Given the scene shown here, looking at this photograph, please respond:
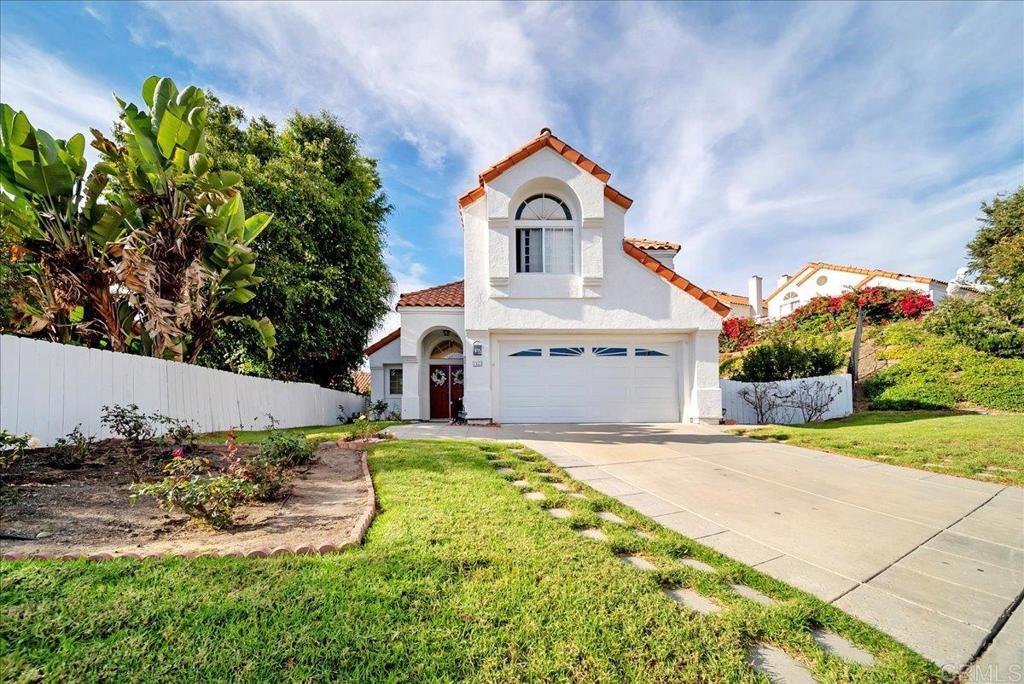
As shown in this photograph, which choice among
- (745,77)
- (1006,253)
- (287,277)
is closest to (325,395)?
(287,277)

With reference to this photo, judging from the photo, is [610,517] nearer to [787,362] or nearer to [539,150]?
[539,150]

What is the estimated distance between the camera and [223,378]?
9477 millimetres

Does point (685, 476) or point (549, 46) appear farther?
point (549, 46)

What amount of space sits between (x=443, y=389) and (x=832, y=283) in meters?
30.6

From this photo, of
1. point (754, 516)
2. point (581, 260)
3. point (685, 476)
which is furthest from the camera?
point (581, 260)

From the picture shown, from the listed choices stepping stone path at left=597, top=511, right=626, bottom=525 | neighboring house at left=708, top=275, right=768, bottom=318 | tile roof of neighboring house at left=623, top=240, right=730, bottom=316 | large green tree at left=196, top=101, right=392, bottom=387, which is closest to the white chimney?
neighboring house at left=708, top=275, right=768, bottom=318

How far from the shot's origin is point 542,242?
1208 centimetres

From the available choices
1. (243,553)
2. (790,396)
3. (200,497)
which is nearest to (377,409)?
(200,497)

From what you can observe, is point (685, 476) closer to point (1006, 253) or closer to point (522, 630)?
point (522, 630)

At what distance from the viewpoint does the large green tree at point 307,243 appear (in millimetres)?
13859

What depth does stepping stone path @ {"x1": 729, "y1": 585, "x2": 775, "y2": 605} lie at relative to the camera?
2760 millimetres

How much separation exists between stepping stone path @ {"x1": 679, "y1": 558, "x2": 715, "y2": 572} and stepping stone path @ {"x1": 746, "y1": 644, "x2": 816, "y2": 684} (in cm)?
82

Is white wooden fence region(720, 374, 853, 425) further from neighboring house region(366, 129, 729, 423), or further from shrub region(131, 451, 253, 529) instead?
shrub region(131, 451, 253, 529)

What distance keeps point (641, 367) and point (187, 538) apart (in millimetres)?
11465
